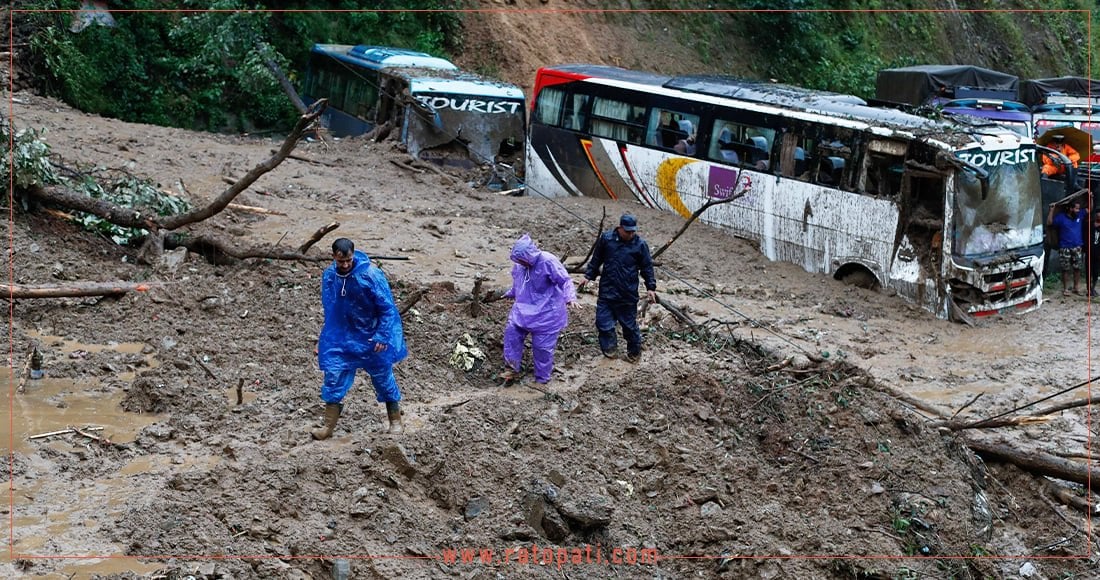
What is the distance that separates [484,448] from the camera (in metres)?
8.02

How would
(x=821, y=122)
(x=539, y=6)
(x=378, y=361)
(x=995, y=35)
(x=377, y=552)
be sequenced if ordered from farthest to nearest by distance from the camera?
1. (x=995, y=35)
2. (x=539, y=6)
3. (x=821, y=122)
4. (x=378, y=361)
5. (x=377, y=552)

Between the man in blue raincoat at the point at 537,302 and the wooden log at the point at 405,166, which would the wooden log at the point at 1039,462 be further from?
the wooden log at the point at 405,166

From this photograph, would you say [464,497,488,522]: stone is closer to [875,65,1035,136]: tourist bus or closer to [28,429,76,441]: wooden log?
[28,429,76,441]: wooden log

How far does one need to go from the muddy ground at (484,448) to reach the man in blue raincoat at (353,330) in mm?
372

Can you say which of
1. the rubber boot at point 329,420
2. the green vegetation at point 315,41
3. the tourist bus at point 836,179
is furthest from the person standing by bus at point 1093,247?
the green vegetation at point 315,41

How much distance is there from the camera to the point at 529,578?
7.04 metres

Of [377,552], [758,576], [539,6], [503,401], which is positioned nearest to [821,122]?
[503,401]

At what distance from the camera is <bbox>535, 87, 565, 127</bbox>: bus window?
1716cm

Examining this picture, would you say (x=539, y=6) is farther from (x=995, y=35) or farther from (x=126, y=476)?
(x=126, y=476)

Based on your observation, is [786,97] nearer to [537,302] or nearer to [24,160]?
[537,302]

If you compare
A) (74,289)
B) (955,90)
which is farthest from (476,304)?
(955,90)

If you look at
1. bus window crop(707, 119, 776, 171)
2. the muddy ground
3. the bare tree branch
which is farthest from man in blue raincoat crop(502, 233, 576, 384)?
bus window crop(707, 119, 776, 171)

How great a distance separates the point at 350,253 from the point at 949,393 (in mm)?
6380

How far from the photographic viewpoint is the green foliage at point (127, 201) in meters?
11.6
